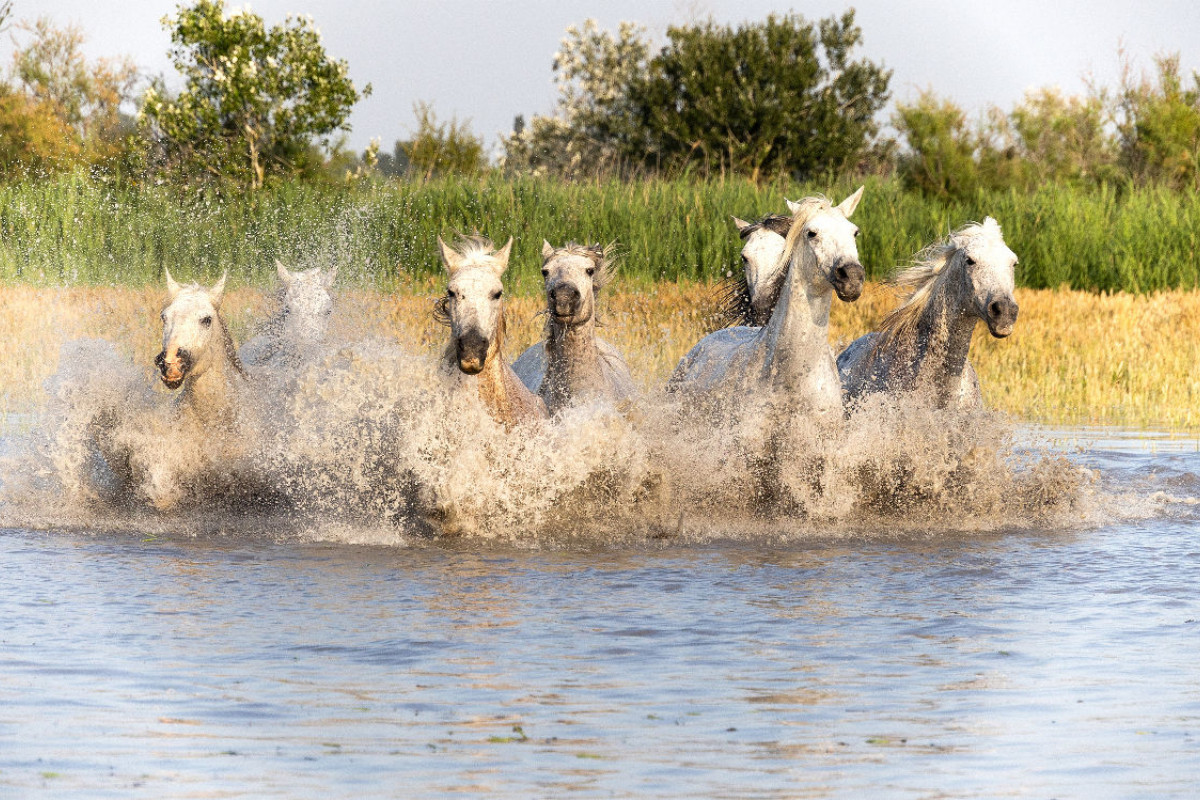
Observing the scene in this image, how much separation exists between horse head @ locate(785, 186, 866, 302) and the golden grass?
196 inches

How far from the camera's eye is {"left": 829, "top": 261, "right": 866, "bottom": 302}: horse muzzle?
8.47m

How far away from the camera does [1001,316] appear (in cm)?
880

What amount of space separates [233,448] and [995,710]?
5.61 metres

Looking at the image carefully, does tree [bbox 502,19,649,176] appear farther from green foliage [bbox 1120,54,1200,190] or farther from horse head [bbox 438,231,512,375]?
horse head [bbox 438,231,512,375]

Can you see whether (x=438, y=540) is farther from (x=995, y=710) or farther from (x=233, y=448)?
(x=995, y=710)

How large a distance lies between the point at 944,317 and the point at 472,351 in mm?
2819

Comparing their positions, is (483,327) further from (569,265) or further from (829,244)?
(829,244)

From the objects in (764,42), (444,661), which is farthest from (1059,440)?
(764,42)

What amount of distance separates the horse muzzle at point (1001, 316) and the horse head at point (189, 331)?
4.19 metres

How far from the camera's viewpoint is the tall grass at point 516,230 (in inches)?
906

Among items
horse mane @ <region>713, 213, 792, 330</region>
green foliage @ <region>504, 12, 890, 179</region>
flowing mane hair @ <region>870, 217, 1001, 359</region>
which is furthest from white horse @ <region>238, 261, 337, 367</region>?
green foliage @ <region>504, 12, 890, 179</region>

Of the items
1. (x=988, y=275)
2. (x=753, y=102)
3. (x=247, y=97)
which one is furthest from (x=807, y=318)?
(x=753, y=102)

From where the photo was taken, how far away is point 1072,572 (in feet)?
25.4

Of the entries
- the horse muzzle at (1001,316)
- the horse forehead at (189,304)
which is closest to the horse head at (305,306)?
the horse forehead at (189,304)
